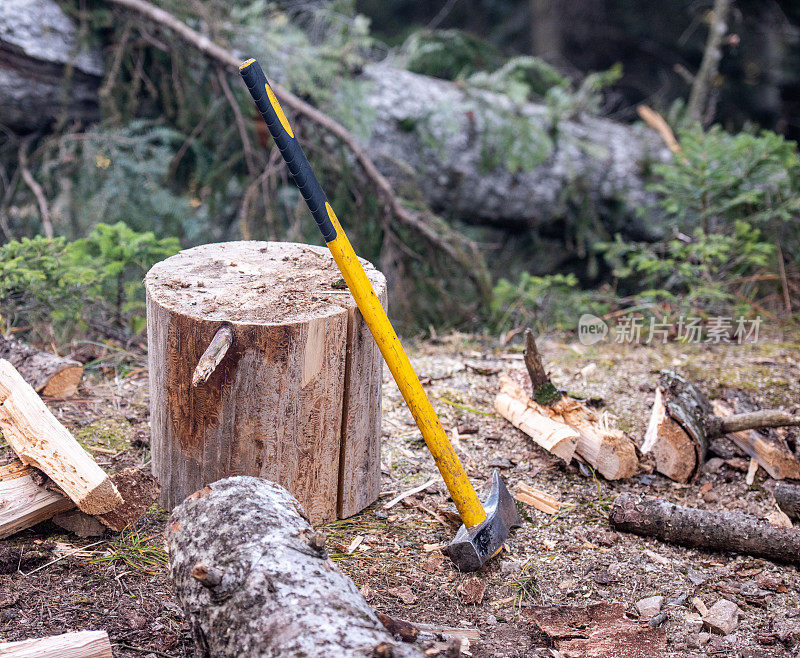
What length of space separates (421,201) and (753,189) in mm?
2298

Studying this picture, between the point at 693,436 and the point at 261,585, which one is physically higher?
the point at 261,585

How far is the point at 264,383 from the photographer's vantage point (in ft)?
6.98

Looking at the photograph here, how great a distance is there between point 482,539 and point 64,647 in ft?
4.16

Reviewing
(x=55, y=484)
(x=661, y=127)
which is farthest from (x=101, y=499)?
(x=661, y=127)

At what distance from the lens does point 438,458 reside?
2244 millimetres

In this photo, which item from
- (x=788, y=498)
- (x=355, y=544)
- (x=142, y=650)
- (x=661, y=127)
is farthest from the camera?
(x=661, y=127)

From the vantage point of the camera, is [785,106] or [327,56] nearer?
[327,56]

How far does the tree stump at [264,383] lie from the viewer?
6.91 feet

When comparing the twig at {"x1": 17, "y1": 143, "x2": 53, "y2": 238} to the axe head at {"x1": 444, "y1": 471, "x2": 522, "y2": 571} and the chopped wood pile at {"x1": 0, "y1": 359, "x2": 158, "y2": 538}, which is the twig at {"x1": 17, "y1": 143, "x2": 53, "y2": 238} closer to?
the chopped wood pile at {"x1": 0, "y1": 359, "x2": 158, "y2": 538}

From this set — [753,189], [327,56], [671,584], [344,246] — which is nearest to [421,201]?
[327,56]

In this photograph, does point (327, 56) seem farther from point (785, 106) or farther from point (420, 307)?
point (785, 106)

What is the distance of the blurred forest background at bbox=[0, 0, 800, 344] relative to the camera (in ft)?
14.0

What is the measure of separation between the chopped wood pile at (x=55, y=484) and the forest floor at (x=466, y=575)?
11 centimetres

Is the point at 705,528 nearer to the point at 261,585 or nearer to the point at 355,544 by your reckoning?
the point at 355,544
